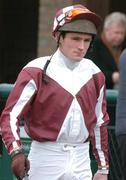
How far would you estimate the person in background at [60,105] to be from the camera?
5027 mm

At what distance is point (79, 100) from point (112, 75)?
2612mm

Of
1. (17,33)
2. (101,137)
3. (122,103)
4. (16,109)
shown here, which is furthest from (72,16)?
(17,33)

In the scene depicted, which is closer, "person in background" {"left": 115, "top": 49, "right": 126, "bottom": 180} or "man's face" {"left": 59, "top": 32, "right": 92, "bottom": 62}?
"man's face" {"left": 59, "top": 32, "right": 92, "bottom": 62}

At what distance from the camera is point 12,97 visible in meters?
5.03

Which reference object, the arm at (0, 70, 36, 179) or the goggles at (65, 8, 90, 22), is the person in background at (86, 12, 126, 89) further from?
the arm at (0, 70, 36, 179)

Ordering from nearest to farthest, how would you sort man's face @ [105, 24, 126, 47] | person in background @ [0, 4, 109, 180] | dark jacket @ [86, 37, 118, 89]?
1. person in background @ [0, 4, 109, 180]
2. dark jacket @ [86, 37, 118, 89]
3. man's face @ [105, 24, 126, 47]

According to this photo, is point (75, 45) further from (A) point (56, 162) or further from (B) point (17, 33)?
(B) point (17, 33)

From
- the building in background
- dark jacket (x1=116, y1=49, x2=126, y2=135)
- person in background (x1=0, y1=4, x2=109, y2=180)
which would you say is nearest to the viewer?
person in background (x1=0, y1=4, x2=109, y2=180)

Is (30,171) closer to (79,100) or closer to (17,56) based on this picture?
(79,100)

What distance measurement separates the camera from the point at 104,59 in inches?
301

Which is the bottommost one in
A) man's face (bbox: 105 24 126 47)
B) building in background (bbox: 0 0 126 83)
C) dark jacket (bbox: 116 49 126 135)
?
building in background (bbox: 0 0 126 83)

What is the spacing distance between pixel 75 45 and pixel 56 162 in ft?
2.29

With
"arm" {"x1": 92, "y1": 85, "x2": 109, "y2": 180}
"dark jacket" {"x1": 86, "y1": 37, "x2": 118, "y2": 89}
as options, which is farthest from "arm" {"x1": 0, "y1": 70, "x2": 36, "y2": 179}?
"dark jacket" {"x1": 86, "y1": 37, "x2": 118, "y2": 89}

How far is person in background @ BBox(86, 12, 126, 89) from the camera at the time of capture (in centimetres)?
763
